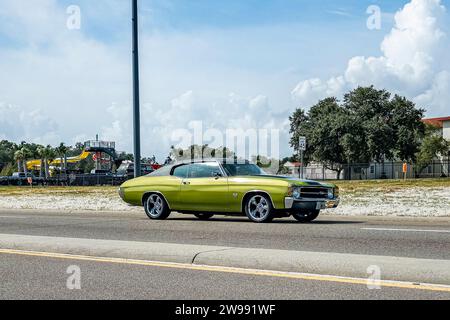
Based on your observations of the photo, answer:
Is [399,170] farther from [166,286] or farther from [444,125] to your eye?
[166,286]

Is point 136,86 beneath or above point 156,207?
above

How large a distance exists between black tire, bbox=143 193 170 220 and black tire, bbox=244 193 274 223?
91.8 inches

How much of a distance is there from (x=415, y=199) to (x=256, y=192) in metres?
8.60

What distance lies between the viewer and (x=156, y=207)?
15.8 m

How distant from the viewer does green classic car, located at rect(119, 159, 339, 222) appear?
13742 mm

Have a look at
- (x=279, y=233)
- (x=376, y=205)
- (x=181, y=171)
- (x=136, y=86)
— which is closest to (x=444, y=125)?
(x=376, y=205)

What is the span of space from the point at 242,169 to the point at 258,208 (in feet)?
3.92

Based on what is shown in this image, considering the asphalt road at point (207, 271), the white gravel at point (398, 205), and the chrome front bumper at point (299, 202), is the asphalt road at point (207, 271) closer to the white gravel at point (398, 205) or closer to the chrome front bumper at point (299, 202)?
the chrome front bumper at point (299, 202)

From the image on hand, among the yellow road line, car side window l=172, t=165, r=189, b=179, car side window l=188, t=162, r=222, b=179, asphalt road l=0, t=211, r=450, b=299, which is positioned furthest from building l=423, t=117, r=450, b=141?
the yellow road line

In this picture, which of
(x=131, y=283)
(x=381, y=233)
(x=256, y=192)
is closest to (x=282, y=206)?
(x=256, y=192)

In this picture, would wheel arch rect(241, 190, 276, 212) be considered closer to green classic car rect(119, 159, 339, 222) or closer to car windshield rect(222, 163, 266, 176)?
green classic car rect(119, 159, 339, 222)

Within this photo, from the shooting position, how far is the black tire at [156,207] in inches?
613

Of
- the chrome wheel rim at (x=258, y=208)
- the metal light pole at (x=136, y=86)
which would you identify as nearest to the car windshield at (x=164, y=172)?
the chrome wheel rim at (x=258, y=208)
